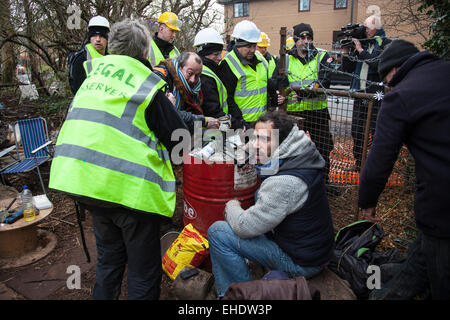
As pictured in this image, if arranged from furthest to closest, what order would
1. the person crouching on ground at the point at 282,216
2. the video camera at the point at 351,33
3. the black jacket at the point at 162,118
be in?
the video camera at the point at 351,33 → the person crouching on ground at the point at 282,216 → the black jacket at the point at 162,118

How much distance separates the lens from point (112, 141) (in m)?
1.71

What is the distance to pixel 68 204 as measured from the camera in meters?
4.17

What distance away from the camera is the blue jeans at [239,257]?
82.4 inches

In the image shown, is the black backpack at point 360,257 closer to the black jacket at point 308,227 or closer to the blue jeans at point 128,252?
the black jacket at point 308,227

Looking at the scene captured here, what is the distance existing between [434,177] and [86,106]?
1.81 meters

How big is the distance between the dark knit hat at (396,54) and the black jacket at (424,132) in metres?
0.09

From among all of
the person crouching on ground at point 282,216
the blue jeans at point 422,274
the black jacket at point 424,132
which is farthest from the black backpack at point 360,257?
the black jacket at point 424,132

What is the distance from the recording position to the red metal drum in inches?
104

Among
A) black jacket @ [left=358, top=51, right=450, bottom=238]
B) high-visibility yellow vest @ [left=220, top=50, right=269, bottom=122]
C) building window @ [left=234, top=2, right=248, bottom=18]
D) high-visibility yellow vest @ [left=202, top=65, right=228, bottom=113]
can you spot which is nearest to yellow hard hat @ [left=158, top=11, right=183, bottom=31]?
high-visibility yellow vest @ [left=220, top=50, right=269, bottom=122]

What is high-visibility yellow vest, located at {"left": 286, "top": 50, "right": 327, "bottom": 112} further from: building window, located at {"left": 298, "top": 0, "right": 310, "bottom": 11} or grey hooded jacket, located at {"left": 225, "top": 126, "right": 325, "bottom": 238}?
building window, located at {"left": 298, "top": 0, "right": 310, "bottom": 11}

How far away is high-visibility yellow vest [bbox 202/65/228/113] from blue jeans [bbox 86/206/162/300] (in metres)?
1.87
